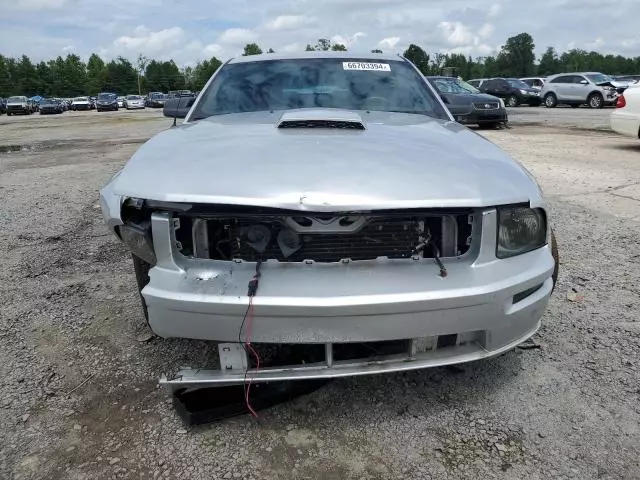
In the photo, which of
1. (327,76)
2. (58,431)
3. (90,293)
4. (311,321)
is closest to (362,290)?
(311,321)

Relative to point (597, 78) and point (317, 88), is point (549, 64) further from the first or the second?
point (317, 88)

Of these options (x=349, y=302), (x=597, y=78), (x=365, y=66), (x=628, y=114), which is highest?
(x=597, y=78)

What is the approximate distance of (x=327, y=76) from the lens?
3.61 m

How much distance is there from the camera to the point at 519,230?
2156mm

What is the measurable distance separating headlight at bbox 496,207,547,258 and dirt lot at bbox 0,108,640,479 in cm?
71

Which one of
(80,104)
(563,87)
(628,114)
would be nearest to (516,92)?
(563,87)

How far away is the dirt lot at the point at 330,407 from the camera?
1973mm

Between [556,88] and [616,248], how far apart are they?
24364 mm

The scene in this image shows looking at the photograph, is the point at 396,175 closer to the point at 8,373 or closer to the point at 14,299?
the point at 8,373

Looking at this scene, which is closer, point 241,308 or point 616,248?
point 241,308

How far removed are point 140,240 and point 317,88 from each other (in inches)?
75.8

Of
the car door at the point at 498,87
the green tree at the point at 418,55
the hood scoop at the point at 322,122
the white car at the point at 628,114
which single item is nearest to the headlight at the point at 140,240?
the hood scoop at the point at 322,122

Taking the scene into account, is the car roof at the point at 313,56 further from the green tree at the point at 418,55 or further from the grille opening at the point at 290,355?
the green tree at the point at 418,55

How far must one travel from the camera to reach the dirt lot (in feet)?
6.47
